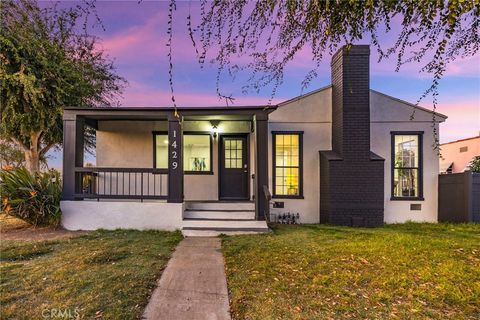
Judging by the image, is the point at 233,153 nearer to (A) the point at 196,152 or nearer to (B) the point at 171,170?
(A) the point at 196,152

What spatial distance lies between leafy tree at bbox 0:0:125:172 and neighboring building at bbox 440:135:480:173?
1684cm

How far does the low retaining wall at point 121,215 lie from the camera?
733cm

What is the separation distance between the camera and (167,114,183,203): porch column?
24.4ft

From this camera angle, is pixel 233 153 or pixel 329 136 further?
pixel 233 153

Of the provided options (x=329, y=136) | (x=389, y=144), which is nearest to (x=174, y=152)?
(x=329, y=136)

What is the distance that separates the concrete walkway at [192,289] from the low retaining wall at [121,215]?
199 centimetres

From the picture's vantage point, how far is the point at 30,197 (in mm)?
6781

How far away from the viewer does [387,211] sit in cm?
892

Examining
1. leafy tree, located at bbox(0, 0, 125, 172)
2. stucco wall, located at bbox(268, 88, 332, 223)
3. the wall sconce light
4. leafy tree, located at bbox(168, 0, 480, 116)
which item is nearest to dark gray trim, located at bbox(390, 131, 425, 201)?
stucco wall, located at bbox(268, 88, 332, 223)

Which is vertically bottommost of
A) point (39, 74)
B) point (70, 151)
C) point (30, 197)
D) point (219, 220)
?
point (219, 220)

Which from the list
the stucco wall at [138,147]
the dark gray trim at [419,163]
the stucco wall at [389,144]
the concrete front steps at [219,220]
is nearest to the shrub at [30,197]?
the stucco wall at [138,147]
